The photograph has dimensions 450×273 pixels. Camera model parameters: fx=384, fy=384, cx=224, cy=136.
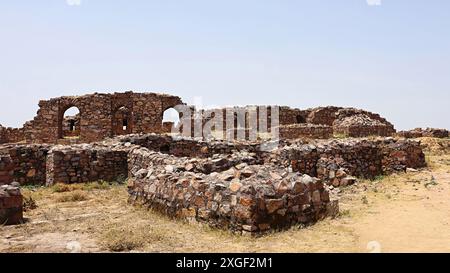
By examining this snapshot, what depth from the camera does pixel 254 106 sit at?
111 feet

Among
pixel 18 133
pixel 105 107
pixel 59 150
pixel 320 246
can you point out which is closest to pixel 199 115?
pixel 105 107

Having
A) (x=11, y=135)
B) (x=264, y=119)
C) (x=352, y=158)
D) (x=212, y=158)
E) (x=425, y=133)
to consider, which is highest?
(x=264, y=119)

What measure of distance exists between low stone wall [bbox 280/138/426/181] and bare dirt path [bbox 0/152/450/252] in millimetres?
2685

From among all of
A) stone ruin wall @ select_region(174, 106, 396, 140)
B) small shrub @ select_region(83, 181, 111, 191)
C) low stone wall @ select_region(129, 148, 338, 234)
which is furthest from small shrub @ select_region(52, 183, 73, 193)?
stone ruin wall @ select_region(174, 106, 396, 140)

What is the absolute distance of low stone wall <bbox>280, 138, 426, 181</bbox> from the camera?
44.1 feet

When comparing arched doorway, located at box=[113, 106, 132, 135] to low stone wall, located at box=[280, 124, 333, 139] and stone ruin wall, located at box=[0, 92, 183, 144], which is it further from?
low stone wall, located at box=[280, 124, 333, 139]

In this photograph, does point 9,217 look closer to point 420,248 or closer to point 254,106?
point 420,248

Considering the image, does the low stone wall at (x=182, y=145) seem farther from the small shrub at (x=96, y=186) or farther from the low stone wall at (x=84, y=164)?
the small shrub at (x=96, y=186)

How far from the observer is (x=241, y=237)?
6785 millimetres

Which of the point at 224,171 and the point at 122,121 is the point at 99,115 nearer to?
the point at 122,121

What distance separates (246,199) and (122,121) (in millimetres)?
25134

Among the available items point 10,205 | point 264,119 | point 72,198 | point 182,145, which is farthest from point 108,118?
point 10,205

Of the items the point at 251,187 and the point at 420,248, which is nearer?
the point at 420,248
